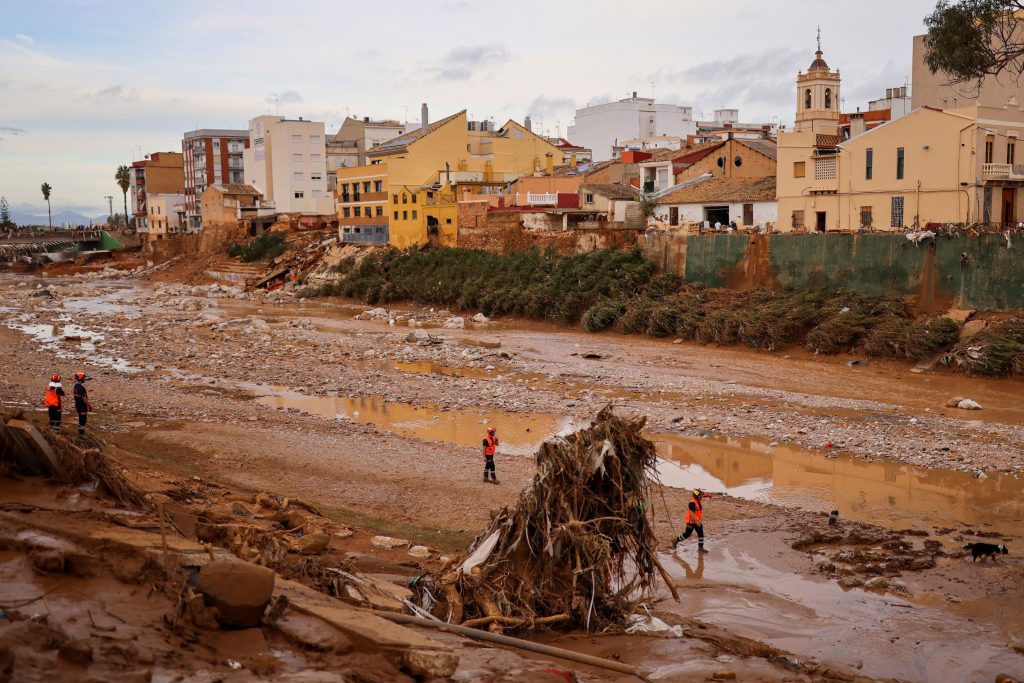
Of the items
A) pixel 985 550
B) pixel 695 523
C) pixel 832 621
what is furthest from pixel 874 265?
pixel 832 621

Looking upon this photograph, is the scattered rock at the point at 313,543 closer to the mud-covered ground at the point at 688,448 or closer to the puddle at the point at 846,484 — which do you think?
the mud-covered ground at the point at 688,448

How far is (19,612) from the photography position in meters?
7.18

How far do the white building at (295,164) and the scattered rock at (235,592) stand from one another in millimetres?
73570

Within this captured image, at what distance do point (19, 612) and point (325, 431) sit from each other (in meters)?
15.4

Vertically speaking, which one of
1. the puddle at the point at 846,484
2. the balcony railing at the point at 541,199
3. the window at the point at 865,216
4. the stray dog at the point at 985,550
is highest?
the balcony railing at the point at 541,199

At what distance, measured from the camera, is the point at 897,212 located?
120 feet

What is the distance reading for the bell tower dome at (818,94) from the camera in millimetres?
49906

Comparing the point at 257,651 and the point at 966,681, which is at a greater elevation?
A: the point at 257,651

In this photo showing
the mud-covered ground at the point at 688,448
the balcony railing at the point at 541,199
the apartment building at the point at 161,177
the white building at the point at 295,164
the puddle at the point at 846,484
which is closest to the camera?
the mud-covered ground at the point at 688,448

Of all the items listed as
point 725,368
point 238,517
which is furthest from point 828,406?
point 238,517

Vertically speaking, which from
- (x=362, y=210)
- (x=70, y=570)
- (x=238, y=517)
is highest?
(x=362, y=210)

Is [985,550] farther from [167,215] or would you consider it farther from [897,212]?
[167,215]

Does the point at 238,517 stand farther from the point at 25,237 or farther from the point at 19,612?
the point at 25,237

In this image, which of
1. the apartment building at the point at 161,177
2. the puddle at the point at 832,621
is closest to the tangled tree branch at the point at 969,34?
the puddle at the point at 832,621
